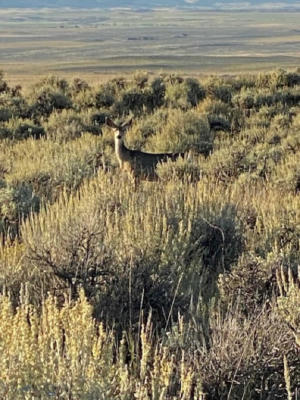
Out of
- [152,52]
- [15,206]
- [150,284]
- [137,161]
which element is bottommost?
[152,52]

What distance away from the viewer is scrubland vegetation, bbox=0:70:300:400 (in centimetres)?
347

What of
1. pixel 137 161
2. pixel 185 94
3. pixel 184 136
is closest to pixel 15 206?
pixel 137 161

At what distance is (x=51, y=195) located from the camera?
10.1m

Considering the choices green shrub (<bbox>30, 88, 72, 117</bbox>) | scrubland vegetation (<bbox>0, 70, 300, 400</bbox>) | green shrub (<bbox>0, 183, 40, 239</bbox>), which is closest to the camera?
scrubland vegetation (<bbox>0, 70, 300, 400</bbox>)

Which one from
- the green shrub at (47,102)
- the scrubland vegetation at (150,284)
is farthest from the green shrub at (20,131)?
the scrubland vegetation at (150,284)

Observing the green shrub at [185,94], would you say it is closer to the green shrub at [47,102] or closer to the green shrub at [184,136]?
the green shrub at [47,102]

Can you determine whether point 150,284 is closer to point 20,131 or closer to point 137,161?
point 137,161

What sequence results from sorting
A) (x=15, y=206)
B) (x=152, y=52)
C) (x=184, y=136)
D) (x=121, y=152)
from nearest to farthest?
(x=15, y=206)
(x=121, y=152)
(x=184, y=136)
(x=152, y=52)

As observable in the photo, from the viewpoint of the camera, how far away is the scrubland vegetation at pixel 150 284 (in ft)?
11.4

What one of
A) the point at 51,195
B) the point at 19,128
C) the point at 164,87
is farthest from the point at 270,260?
the point at 164,87

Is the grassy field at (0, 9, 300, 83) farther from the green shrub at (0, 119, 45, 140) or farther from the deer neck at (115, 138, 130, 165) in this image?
the deer neck at (115, 138, 130, 165)

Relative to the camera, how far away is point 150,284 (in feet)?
17.9

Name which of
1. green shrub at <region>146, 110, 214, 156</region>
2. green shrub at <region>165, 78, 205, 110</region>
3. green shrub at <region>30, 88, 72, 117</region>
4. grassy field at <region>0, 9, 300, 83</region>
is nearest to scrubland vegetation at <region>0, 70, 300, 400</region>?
green shrub at <region>146, 110, 214, 156</region>

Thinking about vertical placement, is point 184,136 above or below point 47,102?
above
